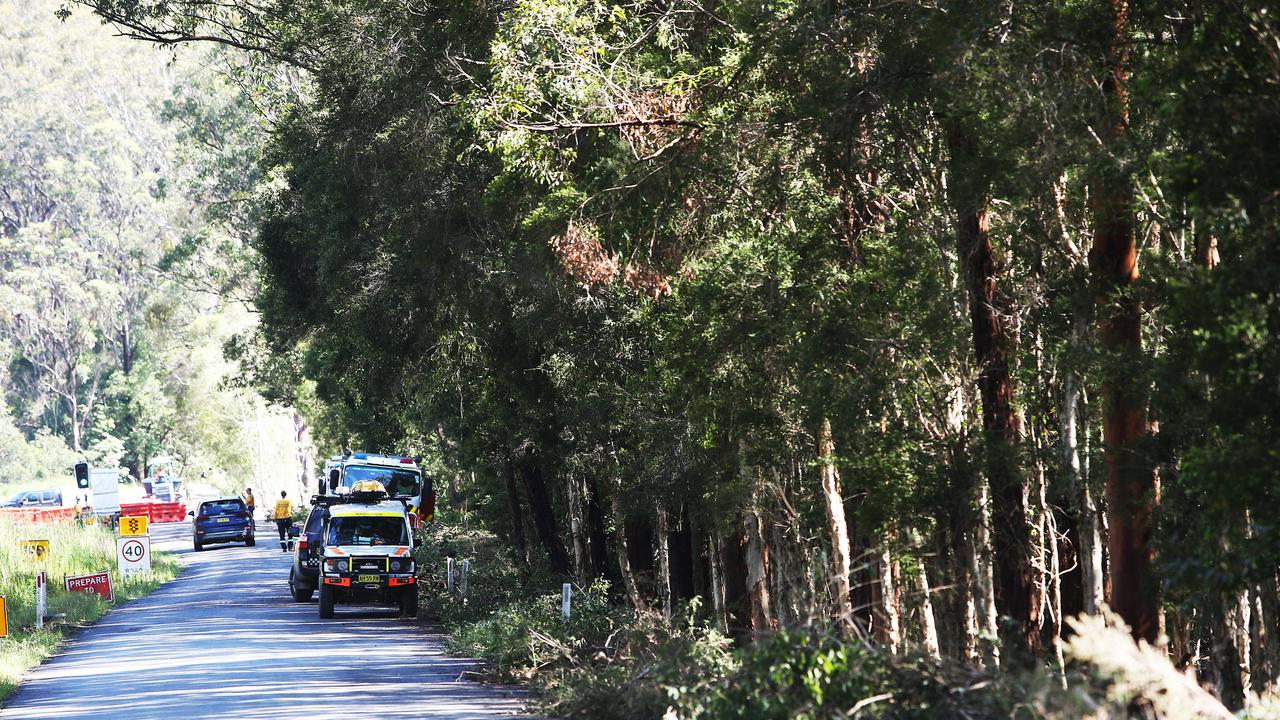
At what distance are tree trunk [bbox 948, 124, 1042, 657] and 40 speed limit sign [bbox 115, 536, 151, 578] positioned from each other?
26.0m

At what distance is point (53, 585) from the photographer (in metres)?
35.1

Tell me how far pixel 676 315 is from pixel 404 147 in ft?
21.9

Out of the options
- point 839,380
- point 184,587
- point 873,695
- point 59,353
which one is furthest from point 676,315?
point 59,353

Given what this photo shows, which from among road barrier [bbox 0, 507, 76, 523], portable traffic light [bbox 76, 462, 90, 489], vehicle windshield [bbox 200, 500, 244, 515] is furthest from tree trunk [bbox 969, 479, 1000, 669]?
road barrier [bbox 0, 507, 76, 523]

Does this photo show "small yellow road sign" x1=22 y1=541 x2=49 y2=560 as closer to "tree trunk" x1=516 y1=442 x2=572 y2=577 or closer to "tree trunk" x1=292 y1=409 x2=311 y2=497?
"tree trunk" x1=516 y1=442 x2=572 y2=577

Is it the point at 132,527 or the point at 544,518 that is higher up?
the point at 132,527

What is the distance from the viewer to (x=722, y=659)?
14.8 m

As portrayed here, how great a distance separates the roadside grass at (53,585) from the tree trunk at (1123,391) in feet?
39.0

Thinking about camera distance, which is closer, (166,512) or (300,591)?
(300,591)

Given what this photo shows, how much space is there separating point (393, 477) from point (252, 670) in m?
20.2

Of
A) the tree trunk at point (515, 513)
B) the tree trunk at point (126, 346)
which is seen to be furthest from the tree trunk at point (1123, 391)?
the tree trunk at point (126, 346)

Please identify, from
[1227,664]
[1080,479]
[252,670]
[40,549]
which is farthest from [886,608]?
[40,549]

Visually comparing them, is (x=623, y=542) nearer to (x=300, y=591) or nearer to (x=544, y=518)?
(x=544, y=518)

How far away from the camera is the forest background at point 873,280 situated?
1105 cm
